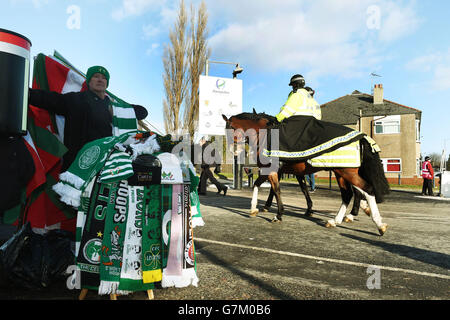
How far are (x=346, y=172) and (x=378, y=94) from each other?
3343cm

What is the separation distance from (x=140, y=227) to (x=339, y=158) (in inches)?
159

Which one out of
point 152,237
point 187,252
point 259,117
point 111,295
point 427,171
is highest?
point 259,117

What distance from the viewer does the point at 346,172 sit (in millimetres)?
5117

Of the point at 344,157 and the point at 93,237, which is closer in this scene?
the point at 93,237

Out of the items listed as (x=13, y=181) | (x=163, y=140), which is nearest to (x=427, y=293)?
(x=163, y=140)

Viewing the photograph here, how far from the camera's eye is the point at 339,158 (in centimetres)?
510

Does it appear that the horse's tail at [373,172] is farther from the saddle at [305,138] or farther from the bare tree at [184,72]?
the bare tree at [184,72]

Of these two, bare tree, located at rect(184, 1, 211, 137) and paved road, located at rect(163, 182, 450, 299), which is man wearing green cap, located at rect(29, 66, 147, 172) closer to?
paved road, located at rect(163, 182, 450, 299)

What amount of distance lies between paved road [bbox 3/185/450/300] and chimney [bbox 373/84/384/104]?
3235cm

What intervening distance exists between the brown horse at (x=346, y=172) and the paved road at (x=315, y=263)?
43cm

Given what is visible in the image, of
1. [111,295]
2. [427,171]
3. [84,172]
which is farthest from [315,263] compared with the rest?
[427,171]

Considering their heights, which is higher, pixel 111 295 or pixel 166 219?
pixel 166 219

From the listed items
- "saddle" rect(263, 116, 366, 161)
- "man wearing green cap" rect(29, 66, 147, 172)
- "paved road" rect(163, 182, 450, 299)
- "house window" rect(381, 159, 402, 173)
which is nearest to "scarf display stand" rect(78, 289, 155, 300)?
"paved road" rect(163, 182, 450, 299)

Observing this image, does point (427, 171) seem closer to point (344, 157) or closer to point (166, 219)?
point (344, 157)
